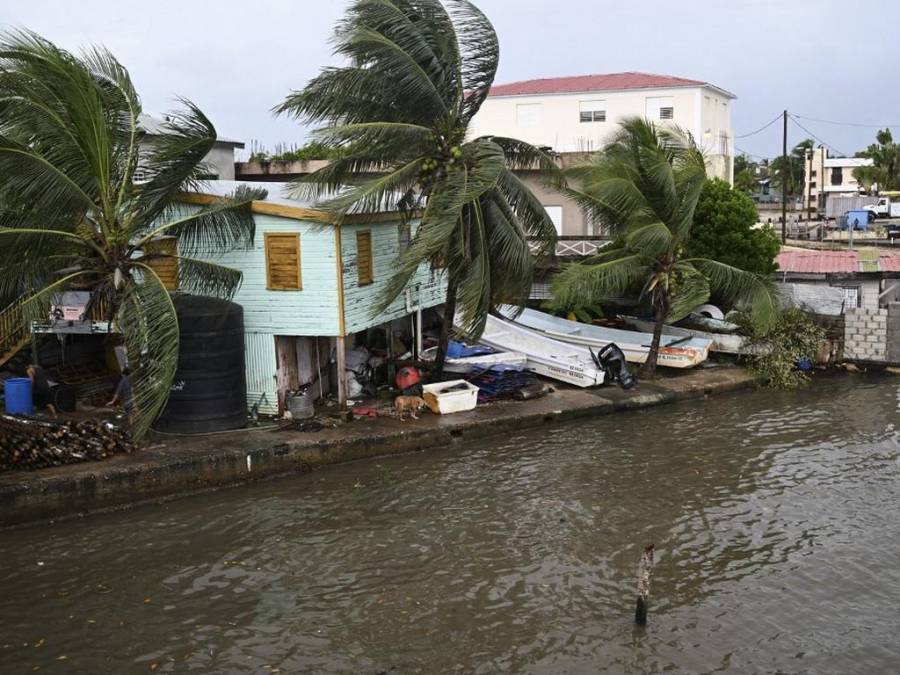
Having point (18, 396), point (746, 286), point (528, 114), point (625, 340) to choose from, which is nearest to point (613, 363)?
point (625, 340)

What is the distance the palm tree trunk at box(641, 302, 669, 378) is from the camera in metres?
22.8

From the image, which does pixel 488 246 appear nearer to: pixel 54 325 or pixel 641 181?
pixel 641 181

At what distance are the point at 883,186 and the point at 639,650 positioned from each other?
72346 mm

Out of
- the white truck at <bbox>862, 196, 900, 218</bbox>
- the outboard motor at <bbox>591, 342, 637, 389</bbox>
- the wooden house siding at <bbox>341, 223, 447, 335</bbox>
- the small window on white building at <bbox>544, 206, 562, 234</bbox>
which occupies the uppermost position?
the white truck at <bbox>862, 196, 900, 218</bbox>

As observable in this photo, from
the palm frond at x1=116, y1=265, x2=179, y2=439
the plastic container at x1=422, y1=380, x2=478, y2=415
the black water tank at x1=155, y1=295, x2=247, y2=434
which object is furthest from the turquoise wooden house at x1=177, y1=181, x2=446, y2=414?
the palm frond at x1=116, y1=265, x2=179, y2=439

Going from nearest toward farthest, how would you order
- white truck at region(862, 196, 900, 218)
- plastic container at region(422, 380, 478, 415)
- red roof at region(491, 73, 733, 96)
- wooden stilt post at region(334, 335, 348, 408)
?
wooden stilt post at region(334, 335, 348, 408), plastic container at region(422, 380, 478, 415), red roof at region(491, 73, 733, 96), white truck at region(862, 196, 900, 218)

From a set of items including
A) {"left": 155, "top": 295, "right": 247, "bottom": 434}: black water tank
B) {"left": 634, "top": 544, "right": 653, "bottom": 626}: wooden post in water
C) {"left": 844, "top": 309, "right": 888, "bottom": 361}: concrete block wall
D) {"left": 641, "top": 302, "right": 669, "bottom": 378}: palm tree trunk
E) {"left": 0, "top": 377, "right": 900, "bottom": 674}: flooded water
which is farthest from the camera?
A: {"left": 844, "top": 309, "right": 888, "bottom": 361}: concrete block wall

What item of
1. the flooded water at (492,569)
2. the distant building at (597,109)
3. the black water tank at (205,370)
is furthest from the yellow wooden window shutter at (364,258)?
the distant building at (597,109)

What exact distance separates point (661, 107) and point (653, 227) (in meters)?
22.3

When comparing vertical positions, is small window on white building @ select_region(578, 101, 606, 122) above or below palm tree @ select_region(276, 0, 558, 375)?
above

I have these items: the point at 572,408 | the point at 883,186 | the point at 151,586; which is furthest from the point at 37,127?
the point at 883,186

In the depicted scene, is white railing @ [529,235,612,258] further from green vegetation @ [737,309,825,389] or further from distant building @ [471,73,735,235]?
distant building @ [471,73,735,235]

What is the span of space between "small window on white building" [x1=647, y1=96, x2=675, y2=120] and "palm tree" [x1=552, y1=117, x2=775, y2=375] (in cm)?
1923

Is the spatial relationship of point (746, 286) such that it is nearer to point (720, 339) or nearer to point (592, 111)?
point (720, 339)
